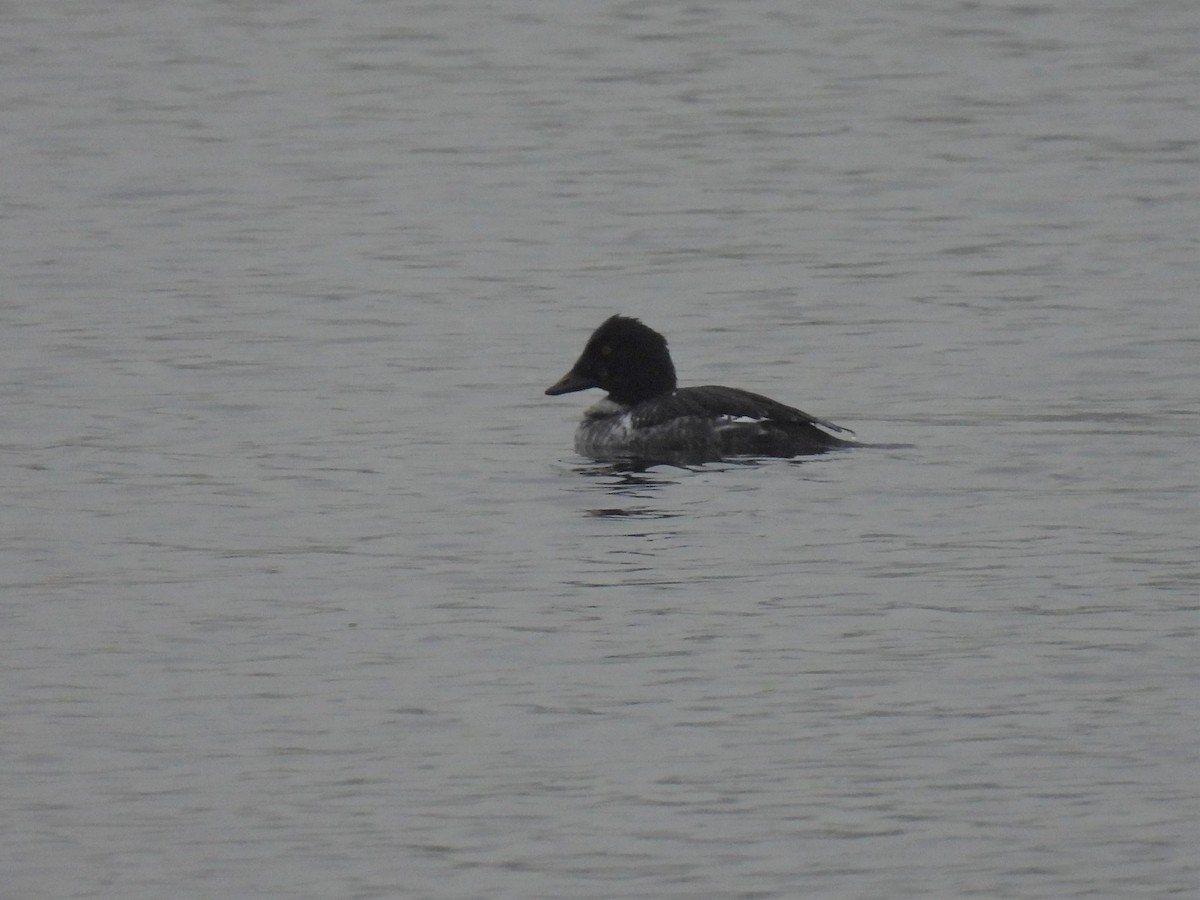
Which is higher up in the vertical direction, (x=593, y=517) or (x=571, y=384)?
(x=571, y=384)

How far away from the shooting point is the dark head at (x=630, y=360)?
1442 centimetres

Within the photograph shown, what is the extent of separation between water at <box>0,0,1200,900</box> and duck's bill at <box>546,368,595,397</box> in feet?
0.88

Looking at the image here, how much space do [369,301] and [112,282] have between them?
201cm

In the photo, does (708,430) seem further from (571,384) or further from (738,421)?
(571,384)

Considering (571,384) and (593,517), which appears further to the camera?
(571,384)

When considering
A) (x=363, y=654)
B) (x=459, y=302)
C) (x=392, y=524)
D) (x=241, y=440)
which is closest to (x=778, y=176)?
(x=459, y=302)

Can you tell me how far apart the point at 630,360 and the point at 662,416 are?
789 mm

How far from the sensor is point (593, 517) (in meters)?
12.3

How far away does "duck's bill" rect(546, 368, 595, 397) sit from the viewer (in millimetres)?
14547

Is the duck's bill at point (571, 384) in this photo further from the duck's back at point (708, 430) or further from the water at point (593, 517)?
the duck's back at point (708, 430)

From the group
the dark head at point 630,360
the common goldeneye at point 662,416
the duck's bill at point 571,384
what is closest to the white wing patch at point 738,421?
the common goldeneye at point 662,416

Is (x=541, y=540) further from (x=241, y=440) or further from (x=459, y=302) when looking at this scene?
(x=459, y=302)

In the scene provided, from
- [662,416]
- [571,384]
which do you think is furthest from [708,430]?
[571,384]

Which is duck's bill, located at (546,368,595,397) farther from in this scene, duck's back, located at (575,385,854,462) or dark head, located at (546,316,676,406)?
duck's back, located at (575,385,854,462)
